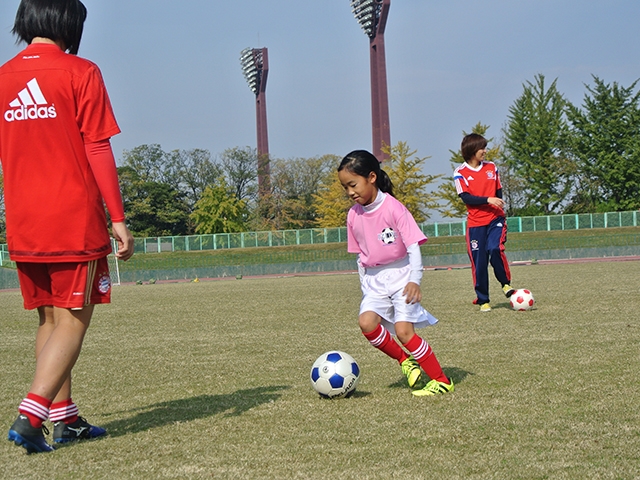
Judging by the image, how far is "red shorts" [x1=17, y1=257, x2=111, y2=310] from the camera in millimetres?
3865

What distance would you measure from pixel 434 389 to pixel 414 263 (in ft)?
2.70

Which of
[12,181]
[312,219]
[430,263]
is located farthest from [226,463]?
[312,219]

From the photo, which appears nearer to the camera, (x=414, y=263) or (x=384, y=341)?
(x=414, y=263)

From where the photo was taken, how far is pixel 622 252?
3666 centimetres

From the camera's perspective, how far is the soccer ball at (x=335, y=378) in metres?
5.02

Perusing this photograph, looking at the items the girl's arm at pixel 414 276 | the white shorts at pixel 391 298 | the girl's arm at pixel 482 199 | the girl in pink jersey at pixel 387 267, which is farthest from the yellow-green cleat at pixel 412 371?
the girl's arm at pixel 482 199

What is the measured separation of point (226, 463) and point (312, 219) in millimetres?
73731

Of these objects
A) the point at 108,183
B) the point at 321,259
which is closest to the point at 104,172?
the point at 108,183

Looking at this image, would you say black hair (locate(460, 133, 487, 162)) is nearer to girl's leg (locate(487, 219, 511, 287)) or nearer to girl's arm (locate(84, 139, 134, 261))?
girl's leg (locate(487, 219, 511, 287))

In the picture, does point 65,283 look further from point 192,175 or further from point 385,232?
point 192,175

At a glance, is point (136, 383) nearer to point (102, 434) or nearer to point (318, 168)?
point (102, 434)

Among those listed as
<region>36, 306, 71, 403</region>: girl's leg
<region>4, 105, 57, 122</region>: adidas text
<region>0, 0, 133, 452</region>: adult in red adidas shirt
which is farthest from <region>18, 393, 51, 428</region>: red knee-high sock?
<region>4, 105, 57, 122</region>: adidas text

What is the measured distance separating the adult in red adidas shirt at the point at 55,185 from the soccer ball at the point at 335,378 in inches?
67.1

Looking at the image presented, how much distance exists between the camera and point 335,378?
5020 mm
